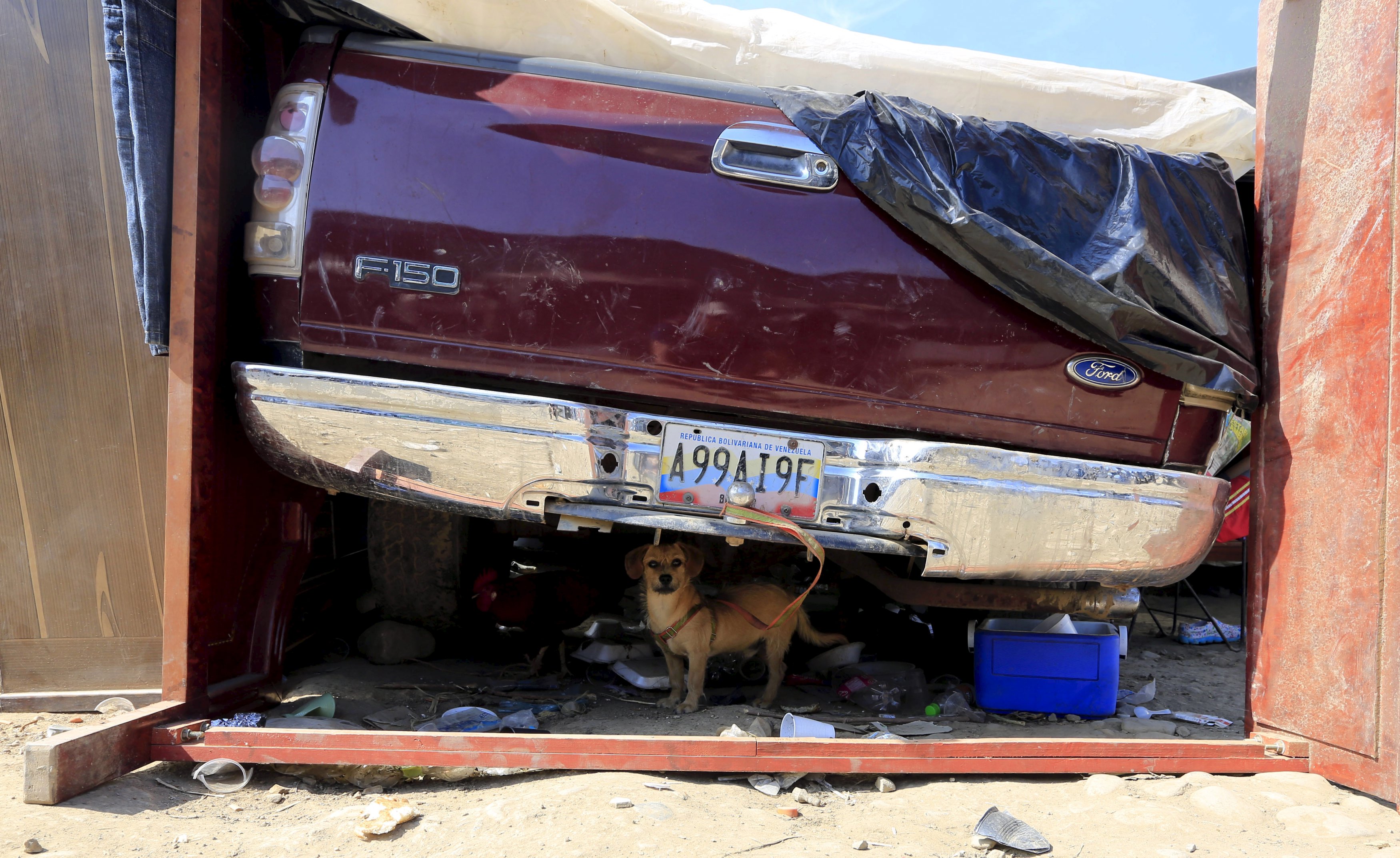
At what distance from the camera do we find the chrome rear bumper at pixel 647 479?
215 centimetres

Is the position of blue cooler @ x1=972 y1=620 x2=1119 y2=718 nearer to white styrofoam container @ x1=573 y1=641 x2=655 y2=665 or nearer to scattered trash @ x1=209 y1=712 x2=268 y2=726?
white styrofoam container @ x1=573 y1=641 x2=655 y2=665

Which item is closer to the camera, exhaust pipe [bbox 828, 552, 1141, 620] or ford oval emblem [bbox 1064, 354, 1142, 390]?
ford oval emblem [bbox 1064, 354, 1142, 390]

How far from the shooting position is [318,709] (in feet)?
8.78

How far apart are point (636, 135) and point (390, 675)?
2412mm

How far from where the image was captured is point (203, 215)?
220 cm

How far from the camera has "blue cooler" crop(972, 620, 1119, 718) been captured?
10.4 feet

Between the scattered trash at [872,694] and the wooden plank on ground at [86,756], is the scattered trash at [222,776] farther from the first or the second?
the scattered trash at [872,694]

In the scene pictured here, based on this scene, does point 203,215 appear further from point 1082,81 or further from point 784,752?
point 1082,81

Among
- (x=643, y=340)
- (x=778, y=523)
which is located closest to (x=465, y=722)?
(x=778, y=523)

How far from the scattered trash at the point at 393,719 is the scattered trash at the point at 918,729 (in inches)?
66.6

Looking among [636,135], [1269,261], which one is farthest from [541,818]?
→ [1269,261]

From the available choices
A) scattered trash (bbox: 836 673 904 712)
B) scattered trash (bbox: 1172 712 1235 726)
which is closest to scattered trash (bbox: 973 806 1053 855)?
scattered trash (bbox: 836 673 904 712)

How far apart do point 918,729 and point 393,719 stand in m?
1.86

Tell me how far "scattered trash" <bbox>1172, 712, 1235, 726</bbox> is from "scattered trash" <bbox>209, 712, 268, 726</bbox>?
3499 millimetres
